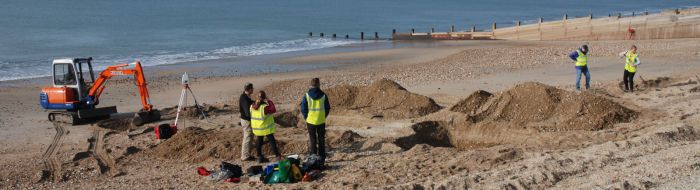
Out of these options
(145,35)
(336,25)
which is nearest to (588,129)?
(145,35)

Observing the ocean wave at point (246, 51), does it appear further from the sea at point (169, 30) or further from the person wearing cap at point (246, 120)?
the person wearing cap at point (246, 120)

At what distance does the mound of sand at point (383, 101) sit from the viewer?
16.3 meters

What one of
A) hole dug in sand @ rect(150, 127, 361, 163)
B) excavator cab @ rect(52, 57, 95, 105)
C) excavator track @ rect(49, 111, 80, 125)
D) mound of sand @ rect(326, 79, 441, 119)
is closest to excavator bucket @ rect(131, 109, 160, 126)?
excavator track @ rect(49, 111, 80, 125)

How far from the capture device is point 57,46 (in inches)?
1766

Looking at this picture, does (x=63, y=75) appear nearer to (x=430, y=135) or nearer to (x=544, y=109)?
(x=430, y=135)

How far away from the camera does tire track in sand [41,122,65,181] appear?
12.0 m

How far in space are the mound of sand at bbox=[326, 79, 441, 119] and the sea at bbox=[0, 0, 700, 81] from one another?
61.5 feet

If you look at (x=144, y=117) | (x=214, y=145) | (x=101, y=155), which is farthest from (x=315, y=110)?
(x=144, y=117)

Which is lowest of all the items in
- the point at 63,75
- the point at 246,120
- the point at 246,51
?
the point at 246,51

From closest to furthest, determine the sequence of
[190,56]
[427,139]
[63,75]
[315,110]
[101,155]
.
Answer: [315,110], [101,155], [427,139], [63,75], [190,56]

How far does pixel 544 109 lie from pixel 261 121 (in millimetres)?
6567

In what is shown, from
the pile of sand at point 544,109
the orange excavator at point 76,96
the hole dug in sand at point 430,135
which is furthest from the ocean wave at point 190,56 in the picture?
the pile of sand at point 544,109

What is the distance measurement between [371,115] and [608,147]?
6.33m

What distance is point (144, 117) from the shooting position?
1706 cm
